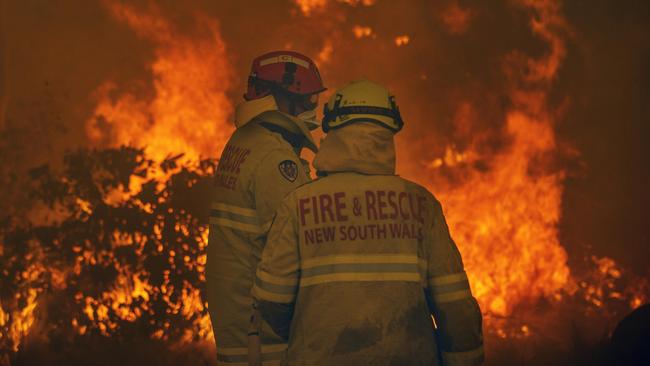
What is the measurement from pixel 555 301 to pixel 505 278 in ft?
2.75

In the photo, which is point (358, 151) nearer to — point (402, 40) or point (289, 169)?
point (289, 169)

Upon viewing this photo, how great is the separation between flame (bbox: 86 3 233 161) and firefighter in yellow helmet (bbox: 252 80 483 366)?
21.4 feet

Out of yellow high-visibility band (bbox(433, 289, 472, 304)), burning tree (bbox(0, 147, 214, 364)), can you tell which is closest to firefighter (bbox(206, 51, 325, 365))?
yellow high-visibility band (bbox(433, 289, 472, 304))

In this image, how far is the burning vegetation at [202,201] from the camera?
9.17 meters

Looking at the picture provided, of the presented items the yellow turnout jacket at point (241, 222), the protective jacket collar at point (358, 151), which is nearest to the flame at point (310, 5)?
the yellow turnout jacket at point (241, 222)

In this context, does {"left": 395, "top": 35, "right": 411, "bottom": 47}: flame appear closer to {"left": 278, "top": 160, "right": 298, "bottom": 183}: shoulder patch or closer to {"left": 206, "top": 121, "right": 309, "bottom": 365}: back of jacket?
{"left": 206, "top": 121, "right": 309, "bottom": 365}: back of jacket

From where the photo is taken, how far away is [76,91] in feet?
33.5

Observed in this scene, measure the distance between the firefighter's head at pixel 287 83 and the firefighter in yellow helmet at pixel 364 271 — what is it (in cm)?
169

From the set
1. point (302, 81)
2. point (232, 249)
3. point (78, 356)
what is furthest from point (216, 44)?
point (232, 249)

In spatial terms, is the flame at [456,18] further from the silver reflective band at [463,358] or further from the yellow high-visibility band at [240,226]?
the silver reflective band at [463,358]

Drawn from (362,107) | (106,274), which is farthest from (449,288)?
(106,274)

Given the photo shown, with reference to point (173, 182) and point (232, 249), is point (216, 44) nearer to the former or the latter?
point (173, 182)

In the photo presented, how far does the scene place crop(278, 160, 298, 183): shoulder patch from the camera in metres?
4.72

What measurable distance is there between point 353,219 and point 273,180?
44.6 inches
